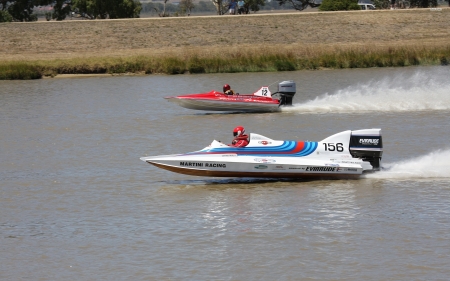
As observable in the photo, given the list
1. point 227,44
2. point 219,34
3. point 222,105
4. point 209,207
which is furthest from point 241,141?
point 219,34

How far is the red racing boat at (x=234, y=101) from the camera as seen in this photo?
81.2 ft

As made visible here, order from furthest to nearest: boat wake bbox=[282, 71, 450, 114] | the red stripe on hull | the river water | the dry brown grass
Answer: the dry brown grass → boat wake bbox=[282, 71, 450, 114] → the red stripe on hull → the river water

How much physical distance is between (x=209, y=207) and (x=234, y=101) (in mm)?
11690

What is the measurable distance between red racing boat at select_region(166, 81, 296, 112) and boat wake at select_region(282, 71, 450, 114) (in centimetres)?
56

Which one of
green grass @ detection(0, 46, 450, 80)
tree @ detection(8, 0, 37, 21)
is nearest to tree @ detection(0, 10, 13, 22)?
tree @ detection(8, 0, 37, 21)

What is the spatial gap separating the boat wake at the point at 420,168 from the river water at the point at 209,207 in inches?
1.4

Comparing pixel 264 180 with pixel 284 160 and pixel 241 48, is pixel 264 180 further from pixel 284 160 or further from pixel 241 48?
pixel 241 48

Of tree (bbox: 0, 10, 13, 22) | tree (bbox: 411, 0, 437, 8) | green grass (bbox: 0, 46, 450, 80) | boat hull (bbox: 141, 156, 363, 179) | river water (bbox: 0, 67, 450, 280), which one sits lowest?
river water (bbox: 0, 67, 450, 280)

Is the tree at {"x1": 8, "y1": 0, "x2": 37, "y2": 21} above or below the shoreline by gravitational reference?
above

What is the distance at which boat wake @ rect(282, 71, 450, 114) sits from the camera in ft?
82.9

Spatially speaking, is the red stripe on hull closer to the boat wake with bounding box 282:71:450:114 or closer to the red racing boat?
the red racing boat

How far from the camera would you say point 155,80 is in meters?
37.1

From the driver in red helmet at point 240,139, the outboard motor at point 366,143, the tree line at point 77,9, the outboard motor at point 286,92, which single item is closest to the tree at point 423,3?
the tree line at point 77,9

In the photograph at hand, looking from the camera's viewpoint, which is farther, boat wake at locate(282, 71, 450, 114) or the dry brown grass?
the dry brown grass
